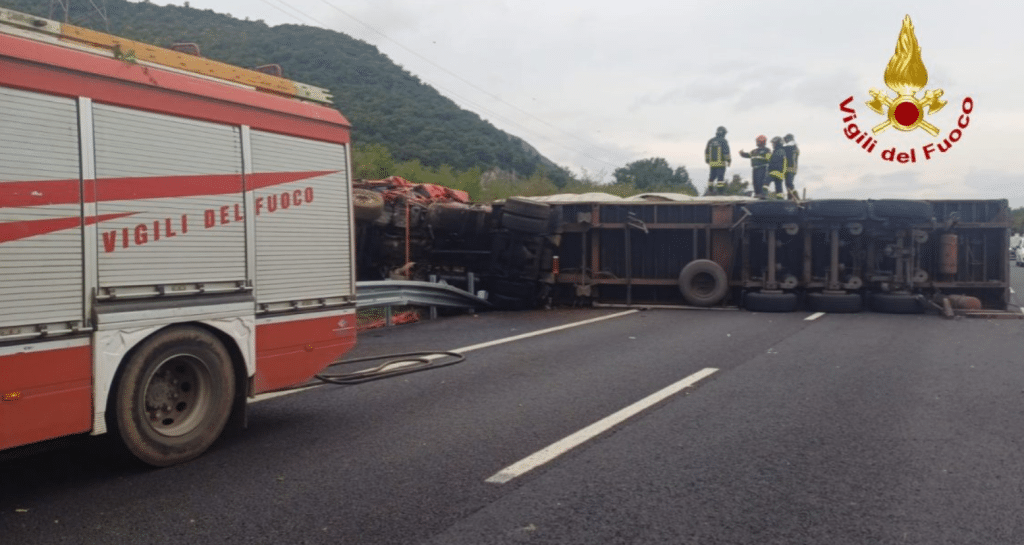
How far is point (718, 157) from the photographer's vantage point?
20578mm

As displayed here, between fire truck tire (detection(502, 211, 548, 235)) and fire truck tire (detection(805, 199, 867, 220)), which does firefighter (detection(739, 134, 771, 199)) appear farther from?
fire truck tire (detection(502, 211, 548, 235))

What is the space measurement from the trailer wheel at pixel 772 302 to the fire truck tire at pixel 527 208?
13.4 feet

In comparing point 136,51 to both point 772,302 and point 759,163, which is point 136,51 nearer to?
point 772,302

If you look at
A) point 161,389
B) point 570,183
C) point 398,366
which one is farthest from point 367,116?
point 161,389

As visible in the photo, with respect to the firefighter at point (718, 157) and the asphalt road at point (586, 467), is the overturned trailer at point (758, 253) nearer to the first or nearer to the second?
the firefighter at point (718, 157)

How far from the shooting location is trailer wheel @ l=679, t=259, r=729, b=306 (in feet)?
52.5

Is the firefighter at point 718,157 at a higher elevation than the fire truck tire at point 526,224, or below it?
higher

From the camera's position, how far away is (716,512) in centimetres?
452

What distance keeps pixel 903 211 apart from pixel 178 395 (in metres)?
13.5

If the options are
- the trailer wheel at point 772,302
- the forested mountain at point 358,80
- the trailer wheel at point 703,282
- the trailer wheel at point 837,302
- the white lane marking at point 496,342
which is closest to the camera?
the white lane marking at point 496,342

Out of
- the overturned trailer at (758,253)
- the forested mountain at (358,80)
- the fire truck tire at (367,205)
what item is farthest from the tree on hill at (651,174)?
the fire truck tire at (367,205)

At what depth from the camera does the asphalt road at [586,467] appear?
4293mm

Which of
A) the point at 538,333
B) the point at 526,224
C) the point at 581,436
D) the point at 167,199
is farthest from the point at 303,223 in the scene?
the point at 526,224

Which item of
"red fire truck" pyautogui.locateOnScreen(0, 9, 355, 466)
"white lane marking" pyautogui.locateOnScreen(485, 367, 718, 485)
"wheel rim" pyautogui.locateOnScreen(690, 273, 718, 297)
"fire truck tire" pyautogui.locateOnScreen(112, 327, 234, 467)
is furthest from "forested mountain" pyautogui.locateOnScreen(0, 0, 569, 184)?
"fire truck tire" pyautogui.locateOnScreen(112, 327, 234, 467)
